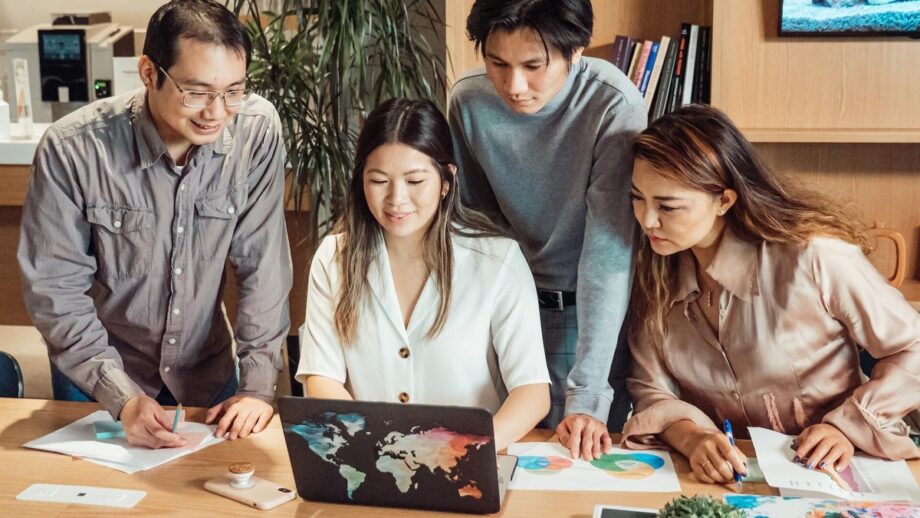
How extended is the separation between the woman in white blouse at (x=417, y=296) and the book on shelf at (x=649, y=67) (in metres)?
1.46

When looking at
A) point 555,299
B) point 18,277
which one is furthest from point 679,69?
point 18,277

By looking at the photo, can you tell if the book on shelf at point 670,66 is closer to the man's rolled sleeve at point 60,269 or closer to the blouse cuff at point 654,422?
the blouse cuff at point 654,422

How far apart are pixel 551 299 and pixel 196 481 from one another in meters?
0.79

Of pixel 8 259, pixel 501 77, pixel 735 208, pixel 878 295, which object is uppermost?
pixel 501 77

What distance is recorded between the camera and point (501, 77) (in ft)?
6.03

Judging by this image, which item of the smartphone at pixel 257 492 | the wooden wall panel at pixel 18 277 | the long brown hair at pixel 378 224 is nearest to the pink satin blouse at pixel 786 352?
the long brown hair at pixel 378 224

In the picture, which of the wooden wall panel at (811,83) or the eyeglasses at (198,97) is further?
→ the wooden wall panel at (811,83)

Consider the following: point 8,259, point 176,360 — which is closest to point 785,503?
point 176,360

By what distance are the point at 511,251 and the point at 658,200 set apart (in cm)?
29

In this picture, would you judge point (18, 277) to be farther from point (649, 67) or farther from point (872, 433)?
point (872, 433)

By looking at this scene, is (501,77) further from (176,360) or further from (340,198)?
(340,198)

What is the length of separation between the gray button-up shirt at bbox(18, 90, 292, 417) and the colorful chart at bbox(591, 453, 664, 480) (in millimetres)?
704

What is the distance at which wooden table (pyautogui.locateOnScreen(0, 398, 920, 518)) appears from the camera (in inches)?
61.7

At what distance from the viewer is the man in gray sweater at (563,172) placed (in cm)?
179
